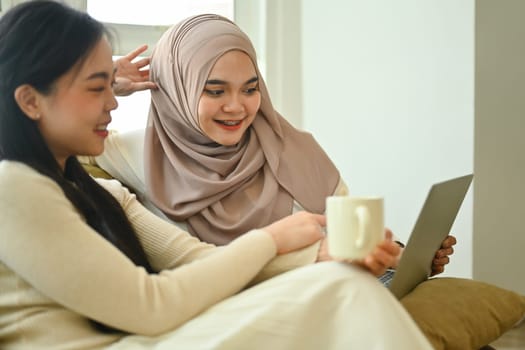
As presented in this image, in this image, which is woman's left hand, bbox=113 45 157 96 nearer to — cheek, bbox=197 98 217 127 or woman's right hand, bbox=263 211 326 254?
cheek, bbox=197 98 217 127

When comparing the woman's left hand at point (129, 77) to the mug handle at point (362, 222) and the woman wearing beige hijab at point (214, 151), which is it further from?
the mug handle at point (362, 222)

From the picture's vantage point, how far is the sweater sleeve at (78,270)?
0.93m

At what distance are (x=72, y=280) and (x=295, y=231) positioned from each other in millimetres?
454

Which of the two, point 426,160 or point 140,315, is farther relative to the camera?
point 426,160

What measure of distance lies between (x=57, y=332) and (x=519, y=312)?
0.99 m

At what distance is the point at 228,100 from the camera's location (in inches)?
67.1

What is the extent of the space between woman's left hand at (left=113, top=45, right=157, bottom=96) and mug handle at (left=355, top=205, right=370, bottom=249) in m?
1.02

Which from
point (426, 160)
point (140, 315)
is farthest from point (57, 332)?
point (426, 160)

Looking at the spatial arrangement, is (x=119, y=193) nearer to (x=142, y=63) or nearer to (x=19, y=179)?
(x=19, y=179)

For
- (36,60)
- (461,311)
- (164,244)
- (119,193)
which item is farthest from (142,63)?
(461,311)

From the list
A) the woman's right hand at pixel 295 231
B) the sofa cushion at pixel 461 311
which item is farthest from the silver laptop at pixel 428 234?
the woman's right hand at pixel 295 231

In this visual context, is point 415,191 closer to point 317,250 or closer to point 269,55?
point 269,55

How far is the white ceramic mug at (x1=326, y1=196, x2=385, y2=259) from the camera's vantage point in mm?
908

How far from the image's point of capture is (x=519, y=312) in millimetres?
1456
